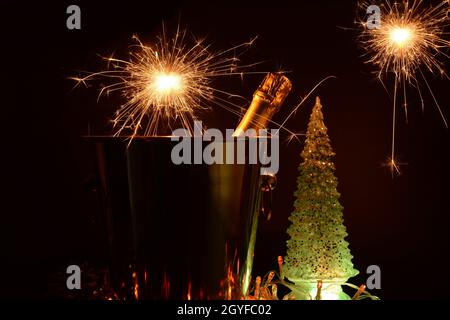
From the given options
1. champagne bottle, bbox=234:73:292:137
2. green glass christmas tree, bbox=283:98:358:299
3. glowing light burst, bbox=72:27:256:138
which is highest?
glowing light burst, bbox=72:27:256:138

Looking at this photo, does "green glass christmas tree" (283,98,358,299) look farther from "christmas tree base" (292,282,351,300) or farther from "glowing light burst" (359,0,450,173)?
"glowing light burst" (359,0,450,173)

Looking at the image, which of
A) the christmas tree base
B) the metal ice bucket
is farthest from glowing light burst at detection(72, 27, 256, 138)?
the christmas tree base

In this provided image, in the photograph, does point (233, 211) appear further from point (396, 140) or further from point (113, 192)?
point (396, 140)

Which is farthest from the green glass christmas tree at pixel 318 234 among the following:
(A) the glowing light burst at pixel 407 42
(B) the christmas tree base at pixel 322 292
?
(A) the glowing light burst at pixel 407 42

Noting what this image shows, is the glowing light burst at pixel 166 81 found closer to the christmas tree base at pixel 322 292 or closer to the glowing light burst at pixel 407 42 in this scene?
Result: the glowing light burst at pixel 407 42

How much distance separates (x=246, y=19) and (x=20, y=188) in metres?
0.73

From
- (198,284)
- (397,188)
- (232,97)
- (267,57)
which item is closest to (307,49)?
(267,57)

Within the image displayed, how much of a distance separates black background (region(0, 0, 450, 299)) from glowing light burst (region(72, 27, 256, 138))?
3 centimetres

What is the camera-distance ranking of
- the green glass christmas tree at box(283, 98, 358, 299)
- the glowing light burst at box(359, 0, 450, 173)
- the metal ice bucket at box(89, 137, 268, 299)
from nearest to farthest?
the metal ice bucket at box(89, 137, 268, 299) → the green glass christmas tree at box(283, 98, 358, 299) → the glowing light burst at box(359, 0, 450, 173)

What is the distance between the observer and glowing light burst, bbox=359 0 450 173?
159 centimetres

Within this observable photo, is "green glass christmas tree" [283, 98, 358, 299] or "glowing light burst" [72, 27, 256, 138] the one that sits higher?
"glowing light burst" [72, 27, 256, 138]

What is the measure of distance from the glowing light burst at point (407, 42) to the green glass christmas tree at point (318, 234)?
0.32 meters

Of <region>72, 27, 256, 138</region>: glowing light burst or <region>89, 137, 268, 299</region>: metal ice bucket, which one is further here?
<region>72, 27, 256, 138</region>: glowing light burst

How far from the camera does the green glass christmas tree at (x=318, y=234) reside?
4.51 ft
